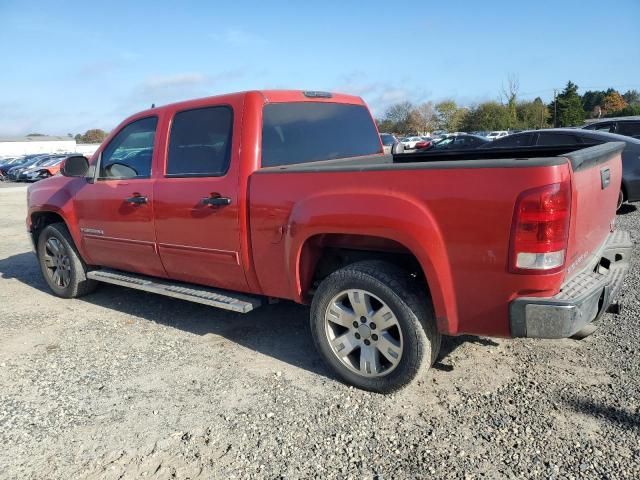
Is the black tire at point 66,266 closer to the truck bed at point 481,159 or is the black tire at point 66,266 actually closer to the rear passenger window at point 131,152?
the rear passenger window at point 131,152

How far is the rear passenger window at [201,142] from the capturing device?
4.00 metres

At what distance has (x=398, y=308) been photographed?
3.16 meters

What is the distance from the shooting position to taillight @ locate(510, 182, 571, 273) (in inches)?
102

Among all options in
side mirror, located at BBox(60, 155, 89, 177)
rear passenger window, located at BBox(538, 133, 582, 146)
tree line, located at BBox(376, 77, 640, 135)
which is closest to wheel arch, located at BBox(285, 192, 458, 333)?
side mirror, located at BBox(60, 155, 89, 177)

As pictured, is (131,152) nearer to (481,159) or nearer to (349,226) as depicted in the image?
(349,226)

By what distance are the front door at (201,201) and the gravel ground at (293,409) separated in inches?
26.1

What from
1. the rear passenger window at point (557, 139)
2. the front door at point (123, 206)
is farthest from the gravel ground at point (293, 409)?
the rear passenger window at point (557, 139)

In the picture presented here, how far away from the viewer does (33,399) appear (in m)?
3.60

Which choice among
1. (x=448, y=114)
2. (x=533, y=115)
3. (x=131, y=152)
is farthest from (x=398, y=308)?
(x=448, y=114)

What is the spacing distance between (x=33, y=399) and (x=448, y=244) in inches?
115

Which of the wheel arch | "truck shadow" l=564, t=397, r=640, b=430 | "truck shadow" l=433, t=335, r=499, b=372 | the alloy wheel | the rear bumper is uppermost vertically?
the wheel arch

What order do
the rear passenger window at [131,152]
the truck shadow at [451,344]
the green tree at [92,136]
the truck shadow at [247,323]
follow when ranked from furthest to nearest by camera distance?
the green tree at [92,136] → the rear passenger window at [131,152] → the truck shadow at [247,323] → the truck shadow at [451,344]

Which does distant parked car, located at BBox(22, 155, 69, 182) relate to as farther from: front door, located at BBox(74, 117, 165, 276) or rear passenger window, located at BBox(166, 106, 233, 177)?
rear passenger window, located at BBox(166, 106, 233, 177)

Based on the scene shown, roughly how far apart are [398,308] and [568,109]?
2310 inches
